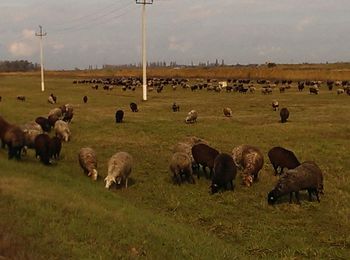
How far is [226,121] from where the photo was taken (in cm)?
3216

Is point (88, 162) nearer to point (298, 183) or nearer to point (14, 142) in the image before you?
point (14, 142)

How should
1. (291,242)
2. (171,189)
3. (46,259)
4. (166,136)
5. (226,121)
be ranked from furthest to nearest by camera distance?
(226,121)
(166,136)
(171,189)
(291,242)
(46,259)

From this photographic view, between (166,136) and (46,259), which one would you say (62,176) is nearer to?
(46,259)

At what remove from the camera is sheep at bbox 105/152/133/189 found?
1645cm

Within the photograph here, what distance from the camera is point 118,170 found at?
54.5ft

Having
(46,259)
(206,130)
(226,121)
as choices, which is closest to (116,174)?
(46,259)

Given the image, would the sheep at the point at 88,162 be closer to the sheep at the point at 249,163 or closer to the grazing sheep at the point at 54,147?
the grazing sheep at the point at 54,147

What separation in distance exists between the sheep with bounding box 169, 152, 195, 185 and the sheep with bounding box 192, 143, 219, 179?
76 centimetres

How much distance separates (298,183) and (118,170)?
6.16 m

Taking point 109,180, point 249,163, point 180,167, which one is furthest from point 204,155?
point 109,180

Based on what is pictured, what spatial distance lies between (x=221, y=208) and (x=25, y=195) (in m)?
5.66

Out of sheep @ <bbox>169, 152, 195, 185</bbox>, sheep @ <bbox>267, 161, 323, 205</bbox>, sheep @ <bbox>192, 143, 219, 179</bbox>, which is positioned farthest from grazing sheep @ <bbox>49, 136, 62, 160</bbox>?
sheep @ <bbox>267, 161, 323, 205</bbox>

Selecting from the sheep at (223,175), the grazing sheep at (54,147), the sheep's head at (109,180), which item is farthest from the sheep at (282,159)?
the grazing sheep at (54,147)

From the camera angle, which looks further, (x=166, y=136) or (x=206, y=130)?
(x=206, y=130)
